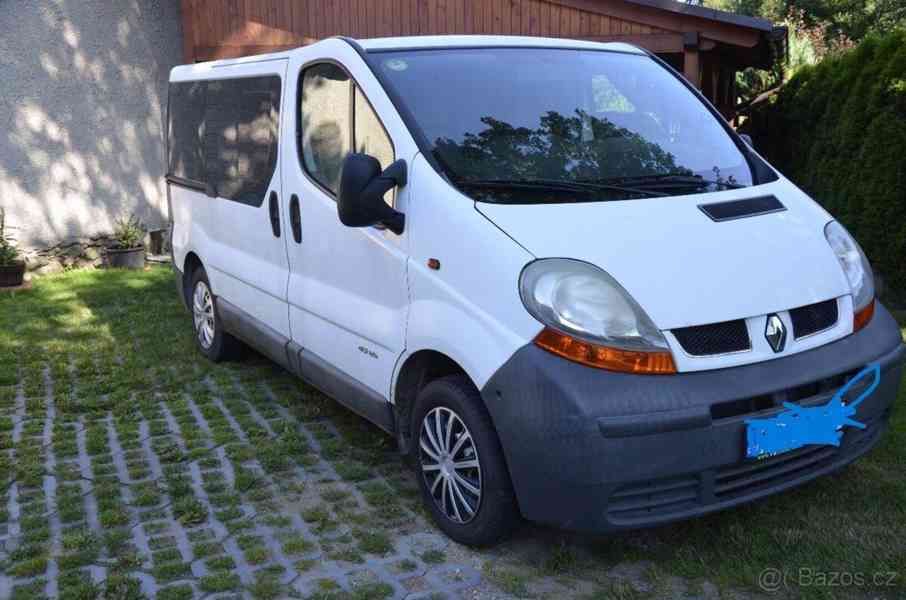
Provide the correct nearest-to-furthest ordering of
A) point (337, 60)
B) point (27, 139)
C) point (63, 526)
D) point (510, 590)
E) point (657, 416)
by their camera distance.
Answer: point (657, 416) → point (510, 590) → point (63, 526) → point (337, 60) → point (27, 139)

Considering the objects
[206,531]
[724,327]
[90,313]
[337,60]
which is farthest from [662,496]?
[90,313]

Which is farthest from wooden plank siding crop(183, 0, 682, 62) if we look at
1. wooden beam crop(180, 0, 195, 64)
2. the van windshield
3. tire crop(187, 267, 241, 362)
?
the van windshield

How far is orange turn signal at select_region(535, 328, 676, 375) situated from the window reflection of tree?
3.01ft

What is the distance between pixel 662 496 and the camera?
315 cm

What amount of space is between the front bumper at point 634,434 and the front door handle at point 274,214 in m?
2.01

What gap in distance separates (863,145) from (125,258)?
7310 mm

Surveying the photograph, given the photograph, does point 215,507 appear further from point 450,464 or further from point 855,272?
point 855,272

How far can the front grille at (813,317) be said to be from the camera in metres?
3.34

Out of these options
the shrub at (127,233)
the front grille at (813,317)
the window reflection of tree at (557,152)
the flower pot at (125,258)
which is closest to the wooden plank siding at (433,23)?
the shrub at (127,233)

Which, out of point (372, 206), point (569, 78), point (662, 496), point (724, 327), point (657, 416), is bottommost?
point (662, 496)

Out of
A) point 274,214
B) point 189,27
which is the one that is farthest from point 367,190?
point 189,27

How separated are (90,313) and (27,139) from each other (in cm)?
261

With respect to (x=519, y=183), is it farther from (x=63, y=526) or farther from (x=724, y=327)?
(x=63, y=526)

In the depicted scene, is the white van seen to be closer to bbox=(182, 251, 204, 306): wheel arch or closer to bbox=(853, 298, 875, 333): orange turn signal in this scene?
bbox=(853, 298, 875, 333): orange turn signal
